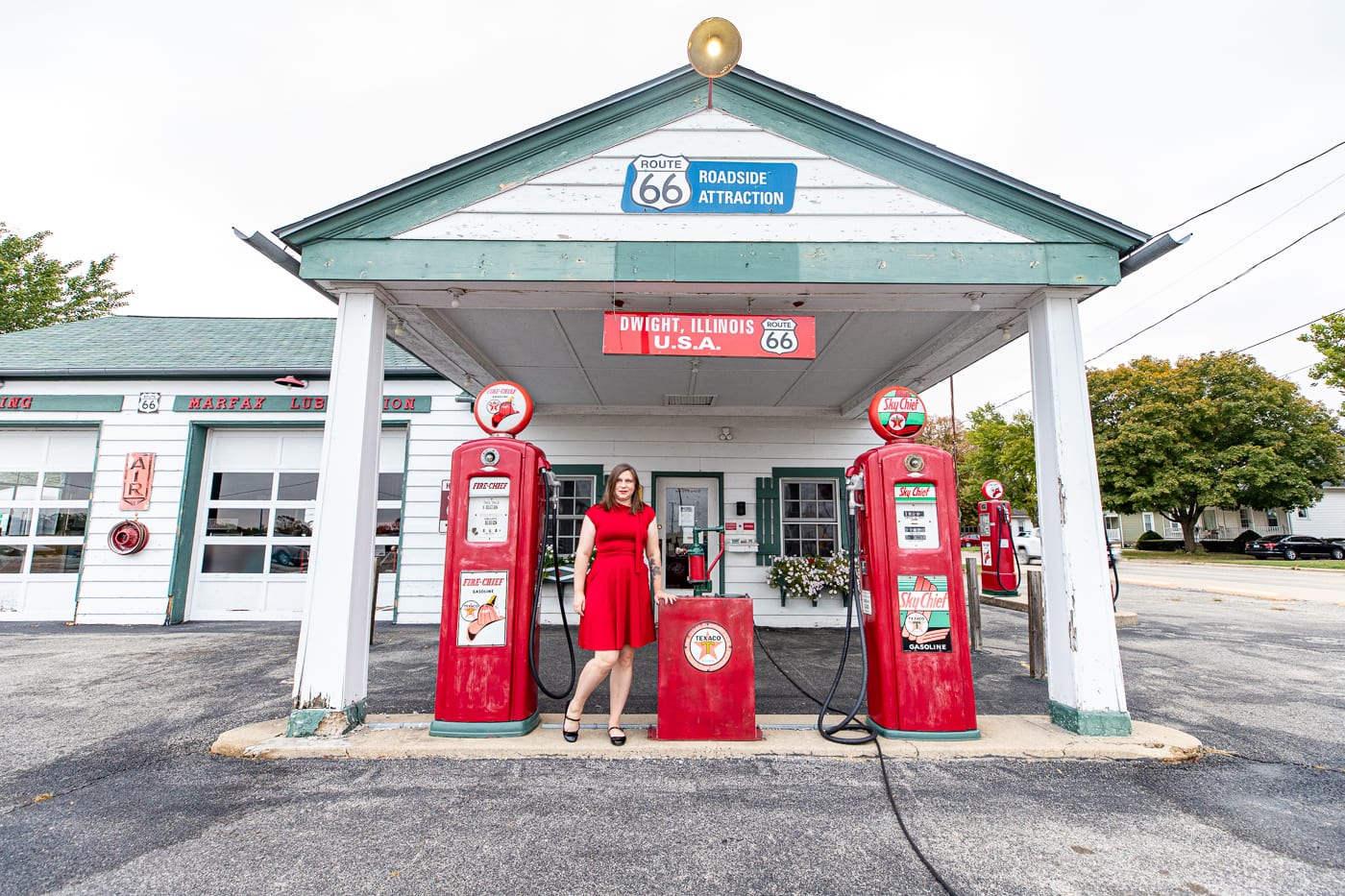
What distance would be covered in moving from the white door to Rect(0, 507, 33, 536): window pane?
29.2ft

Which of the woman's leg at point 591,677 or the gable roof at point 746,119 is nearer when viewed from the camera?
the woman's leg at point 591,677

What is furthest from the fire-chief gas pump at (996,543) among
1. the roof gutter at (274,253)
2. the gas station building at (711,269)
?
the roof gutter at (274,253)

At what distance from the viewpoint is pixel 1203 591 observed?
13266 millimetres

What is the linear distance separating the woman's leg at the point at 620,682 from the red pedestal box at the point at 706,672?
8.3 inches

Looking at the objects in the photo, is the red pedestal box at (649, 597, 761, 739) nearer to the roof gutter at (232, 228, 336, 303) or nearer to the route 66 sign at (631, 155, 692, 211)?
the route 66 sign at (631, 155, 692, 211)

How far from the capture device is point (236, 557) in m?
8.72

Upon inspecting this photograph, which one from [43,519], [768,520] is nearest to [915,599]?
[768,520]

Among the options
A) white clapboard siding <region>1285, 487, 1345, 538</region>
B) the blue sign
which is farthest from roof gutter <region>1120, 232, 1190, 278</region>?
white clapboard siding <region>1285, 487, 1345, 538</region>

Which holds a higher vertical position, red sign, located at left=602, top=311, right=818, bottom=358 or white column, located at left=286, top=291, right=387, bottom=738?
red sign, located at left=602, top=311, right=818, bottom=358

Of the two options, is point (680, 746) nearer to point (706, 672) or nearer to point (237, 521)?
point (706, 672)

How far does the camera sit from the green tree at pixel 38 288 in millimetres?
18609

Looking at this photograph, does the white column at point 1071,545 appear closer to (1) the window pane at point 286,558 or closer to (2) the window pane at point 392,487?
(2) the window pane at point 392,487

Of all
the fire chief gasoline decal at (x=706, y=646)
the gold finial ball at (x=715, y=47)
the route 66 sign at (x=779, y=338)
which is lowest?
the fire chief gasoline decal at (x=706, y=646)

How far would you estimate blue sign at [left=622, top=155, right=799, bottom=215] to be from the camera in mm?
4312
